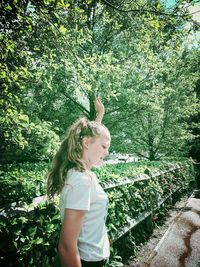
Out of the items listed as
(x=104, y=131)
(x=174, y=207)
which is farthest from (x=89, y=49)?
(x=104, y=131)

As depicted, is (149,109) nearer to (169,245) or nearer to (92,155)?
(169,245)

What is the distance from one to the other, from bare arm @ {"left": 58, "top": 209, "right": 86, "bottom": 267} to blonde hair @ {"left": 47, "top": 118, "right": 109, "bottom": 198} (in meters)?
0.34

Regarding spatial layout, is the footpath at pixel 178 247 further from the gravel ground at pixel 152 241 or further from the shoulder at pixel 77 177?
the shoulder at pixel 77 177

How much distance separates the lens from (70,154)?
2150 millimetres

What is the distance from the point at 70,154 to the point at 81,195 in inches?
16.9

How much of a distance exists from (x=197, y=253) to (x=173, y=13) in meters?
5.05

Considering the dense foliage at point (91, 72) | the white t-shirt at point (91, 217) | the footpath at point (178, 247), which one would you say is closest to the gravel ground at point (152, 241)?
the footpath at point (178, 247)

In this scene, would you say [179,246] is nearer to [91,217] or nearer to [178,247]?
[178,247]

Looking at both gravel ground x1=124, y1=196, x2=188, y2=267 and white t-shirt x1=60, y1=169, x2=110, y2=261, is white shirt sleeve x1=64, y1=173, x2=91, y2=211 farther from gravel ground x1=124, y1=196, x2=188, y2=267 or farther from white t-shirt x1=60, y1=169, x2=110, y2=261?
gravel ground x1=124, y1=196, x2=188, y2=267

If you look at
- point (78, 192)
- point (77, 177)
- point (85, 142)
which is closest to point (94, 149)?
point (85, 142)

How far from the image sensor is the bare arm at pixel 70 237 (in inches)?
68.7

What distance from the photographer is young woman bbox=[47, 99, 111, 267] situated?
1773 mm

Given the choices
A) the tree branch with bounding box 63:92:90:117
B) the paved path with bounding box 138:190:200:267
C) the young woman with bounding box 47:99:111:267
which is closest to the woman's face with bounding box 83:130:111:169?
the young woman with bounding box 47:99:111:267

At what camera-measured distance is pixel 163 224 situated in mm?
8031
